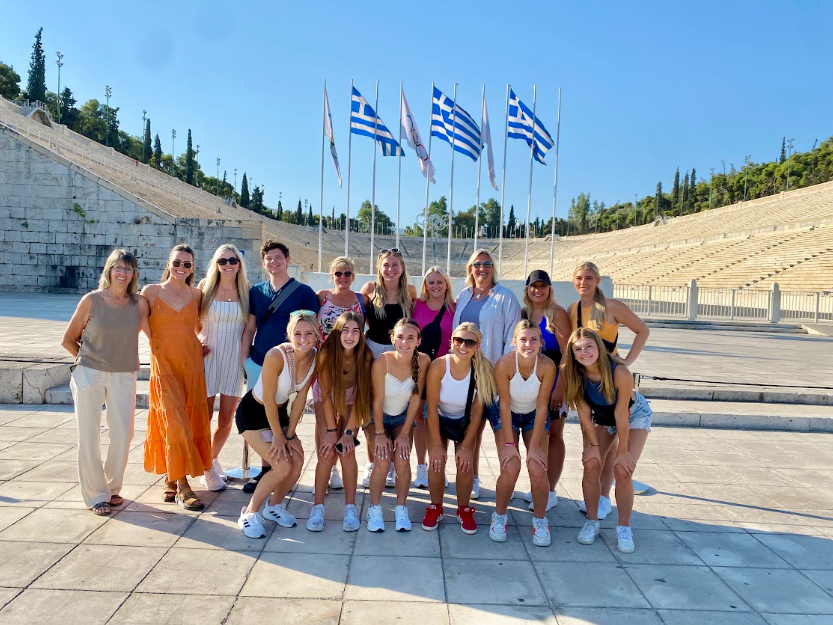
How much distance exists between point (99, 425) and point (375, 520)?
6.24 feet

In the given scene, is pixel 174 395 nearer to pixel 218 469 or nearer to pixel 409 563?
pixel 218 469

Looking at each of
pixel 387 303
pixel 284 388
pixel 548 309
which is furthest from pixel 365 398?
pixel 548 309

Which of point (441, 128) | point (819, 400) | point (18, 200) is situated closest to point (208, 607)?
point (819, 400)

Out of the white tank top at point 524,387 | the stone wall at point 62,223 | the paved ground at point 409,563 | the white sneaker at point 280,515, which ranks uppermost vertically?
Result: the stone wall at point 62,223

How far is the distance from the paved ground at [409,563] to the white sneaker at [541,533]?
0.21ft

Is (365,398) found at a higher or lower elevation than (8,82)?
lower

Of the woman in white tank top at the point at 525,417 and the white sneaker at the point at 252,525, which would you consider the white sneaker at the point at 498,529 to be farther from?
the white sneaker at the point at 252,525

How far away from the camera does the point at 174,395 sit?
12.3 feet

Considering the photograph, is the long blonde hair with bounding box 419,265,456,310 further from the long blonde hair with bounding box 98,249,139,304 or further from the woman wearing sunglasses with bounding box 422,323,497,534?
the long blonde hair with bounding box 98,249,139,304

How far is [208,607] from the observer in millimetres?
2594

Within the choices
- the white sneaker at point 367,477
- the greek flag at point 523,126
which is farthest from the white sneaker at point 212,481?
the greek flag at point 523,126

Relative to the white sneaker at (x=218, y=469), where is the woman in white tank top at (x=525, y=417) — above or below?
above

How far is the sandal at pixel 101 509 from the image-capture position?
3.56 metres

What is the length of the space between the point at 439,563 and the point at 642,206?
281 feet
